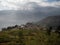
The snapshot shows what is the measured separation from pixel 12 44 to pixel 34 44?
12199 millimetres

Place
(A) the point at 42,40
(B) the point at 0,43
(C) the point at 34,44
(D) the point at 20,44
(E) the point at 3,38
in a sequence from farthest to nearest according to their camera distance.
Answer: (E) the point at 3,38, (B) the point at 0,43, (D) the point at 20,44, (A) the point at 42,40, (C) the point at 34,44

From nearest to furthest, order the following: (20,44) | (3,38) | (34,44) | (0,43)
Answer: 1. (34,44)
2. (20,44)
3. (0,43)
4. (3,38)

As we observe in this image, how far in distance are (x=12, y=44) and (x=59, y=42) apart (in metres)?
13.9

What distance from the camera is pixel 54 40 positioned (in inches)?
1876

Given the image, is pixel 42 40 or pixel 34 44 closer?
pixel 34 44

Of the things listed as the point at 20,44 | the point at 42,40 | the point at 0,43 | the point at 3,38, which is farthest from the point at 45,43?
the point at 3,38

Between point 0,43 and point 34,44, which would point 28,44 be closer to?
point 34,44

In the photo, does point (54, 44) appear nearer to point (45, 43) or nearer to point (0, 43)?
point (45, 43)

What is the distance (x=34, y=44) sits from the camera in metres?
43.6

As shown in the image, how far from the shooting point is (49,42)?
154ft

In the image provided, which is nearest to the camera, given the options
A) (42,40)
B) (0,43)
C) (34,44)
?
(34,44)

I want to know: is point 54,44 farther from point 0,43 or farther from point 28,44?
point 0,43

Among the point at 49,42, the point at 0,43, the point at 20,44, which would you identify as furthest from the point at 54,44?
the point at 0,43

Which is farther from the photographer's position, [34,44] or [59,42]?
[59,42]
